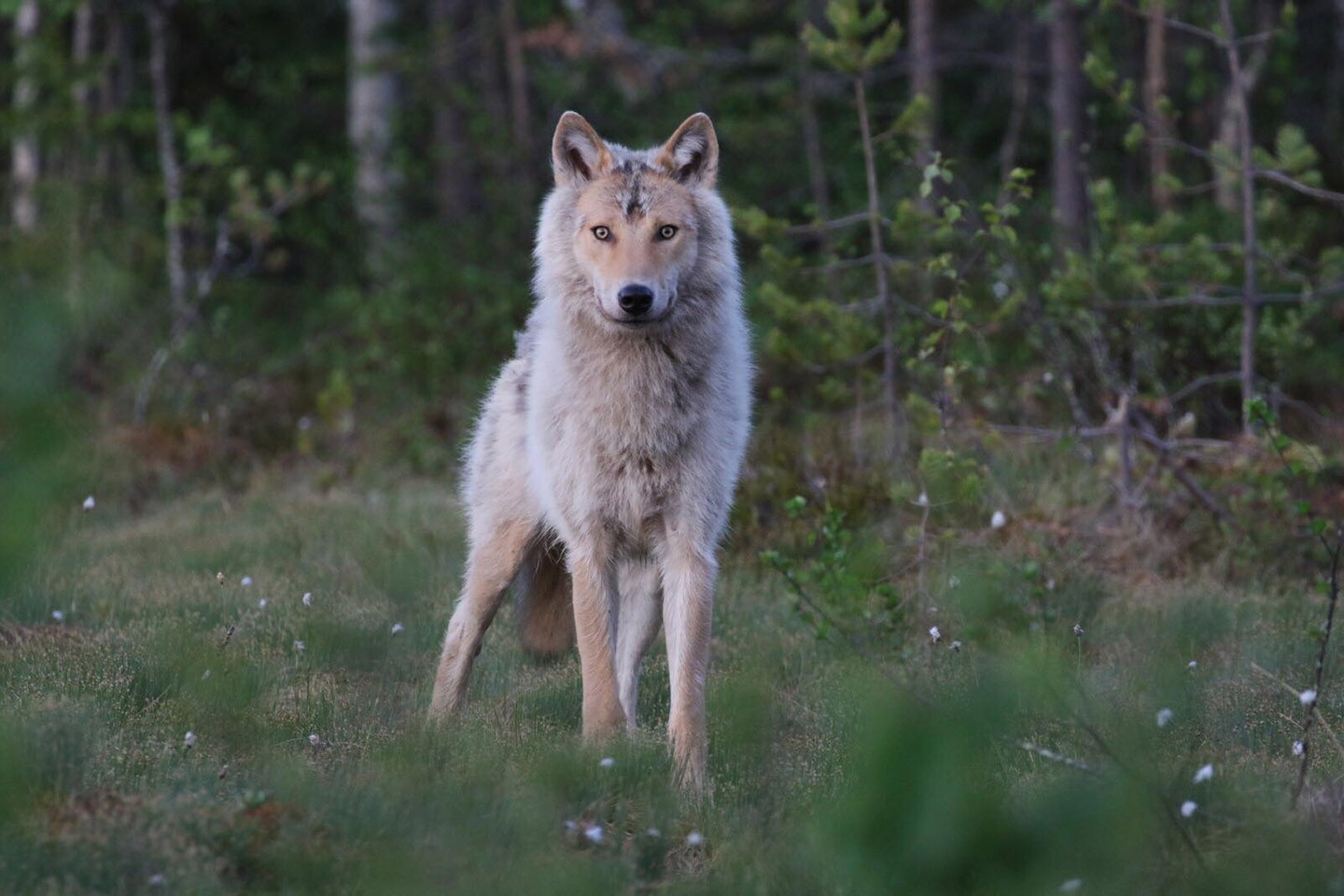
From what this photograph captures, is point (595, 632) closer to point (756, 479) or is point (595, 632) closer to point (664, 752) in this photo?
point (664, 752)

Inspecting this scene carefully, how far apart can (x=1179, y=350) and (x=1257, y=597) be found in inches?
95.6

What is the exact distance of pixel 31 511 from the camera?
230 centimetres

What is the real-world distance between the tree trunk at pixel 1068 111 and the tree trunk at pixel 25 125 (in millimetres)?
8687

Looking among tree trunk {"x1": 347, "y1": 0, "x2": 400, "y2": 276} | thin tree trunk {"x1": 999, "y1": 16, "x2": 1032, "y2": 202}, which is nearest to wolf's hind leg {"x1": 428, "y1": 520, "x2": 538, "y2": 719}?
tree trunk {"x1": 347, "y1": 0, "x2": 400, "y2": 276}

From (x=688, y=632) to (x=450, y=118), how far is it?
12693mm

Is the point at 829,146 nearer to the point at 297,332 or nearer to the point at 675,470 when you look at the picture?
the point at 297,332

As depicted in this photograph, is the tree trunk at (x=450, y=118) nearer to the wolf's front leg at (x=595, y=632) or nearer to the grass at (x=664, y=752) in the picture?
the grass at (x=664, y=752)

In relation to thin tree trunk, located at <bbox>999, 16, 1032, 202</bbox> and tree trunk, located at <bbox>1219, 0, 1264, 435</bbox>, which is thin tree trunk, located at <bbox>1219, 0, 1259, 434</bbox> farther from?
thin tree trunk, located at <bbox>999, 16, 1032, 202</bbox>

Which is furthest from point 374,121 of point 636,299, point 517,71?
point 636,299

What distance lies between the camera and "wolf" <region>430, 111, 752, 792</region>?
502 centimetres

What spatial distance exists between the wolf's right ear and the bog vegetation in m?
1.61

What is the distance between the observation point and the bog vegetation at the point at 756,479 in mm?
3428

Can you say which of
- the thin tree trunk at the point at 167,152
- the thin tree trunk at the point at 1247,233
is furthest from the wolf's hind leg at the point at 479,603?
the thin tree trunk at the point at 167,152

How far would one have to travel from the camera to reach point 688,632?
5027 millimetres
